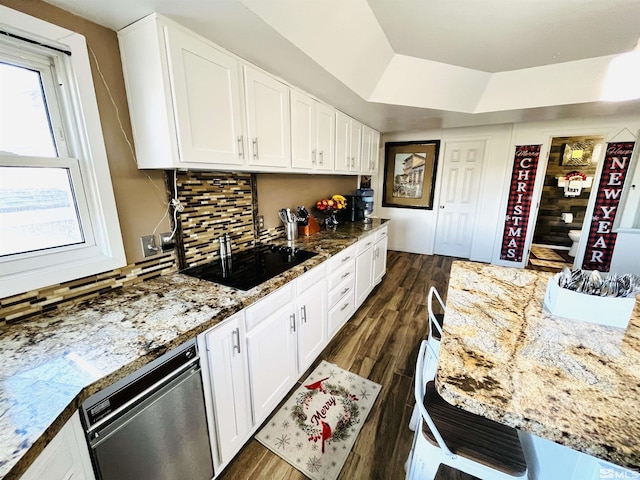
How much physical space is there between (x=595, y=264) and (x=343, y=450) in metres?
4.50

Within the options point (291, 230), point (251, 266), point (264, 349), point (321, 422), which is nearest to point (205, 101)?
point (251, 266)

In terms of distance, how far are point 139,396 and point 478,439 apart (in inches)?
45.8

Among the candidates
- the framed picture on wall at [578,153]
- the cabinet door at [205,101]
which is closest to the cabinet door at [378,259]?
the cabinet door at [205,101]

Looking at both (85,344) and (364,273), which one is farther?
(364,273)

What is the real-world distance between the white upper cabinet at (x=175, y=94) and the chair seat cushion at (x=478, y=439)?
1.53 metres

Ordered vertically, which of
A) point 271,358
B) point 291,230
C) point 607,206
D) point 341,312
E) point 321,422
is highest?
point 607,206

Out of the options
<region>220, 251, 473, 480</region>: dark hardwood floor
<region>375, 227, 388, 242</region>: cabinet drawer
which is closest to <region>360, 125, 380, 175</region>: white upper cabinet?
<region>375, 227, 388, 242</region>: cabinet drawer

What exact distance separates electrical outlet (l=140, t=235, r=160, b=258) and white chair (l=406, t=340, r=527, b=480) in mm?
1438

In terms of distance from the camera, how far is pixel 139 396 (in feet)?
2.88

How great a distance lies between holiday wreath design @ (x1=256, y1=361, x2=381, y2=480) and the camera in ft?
4.54

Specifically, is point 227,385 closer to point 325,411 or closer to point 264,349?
point 264,349

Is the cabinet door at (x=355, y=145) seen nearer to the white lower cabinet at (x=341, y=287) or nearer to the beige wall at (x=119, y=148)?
the white lower cabinet at (x=341, y=287)

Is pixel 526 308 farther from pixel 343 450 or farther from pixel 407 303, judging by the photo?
pixel 407 303

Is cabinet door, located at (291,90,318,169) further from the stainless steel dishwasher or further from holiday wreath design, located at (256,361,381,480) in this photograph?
holiday wreath design, located at (256,361,381,480)
